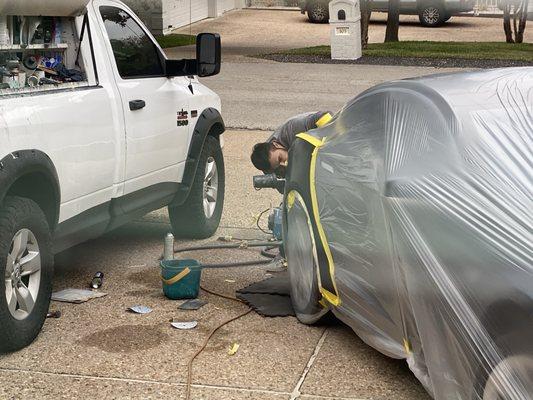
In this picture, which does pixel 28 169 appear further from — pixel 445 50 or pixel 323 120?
pixel 445 50

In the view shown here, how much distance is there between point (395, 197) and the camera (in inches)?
197

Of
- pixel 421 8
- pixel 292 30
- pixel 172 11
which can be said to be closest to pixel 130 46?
pixel 172 11

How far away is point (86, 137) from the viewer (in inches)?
260

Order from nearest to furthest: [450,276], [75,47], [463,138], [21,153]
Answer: [450,276] < [463,138] < [21,153] < [75,47]

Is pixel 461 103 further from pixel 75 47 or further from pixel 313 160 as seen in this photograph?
pixel 75 47

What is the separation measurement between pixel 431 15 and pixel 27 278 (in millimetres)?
29487

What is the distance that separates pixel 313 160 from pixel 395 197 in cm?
131

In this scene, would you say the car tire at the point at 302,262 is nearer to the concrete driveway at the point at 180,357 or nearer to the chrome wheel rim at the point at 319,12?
the concrete driveway at the point at 180,357

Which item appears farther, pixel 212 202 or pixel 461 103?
pixel 212 202

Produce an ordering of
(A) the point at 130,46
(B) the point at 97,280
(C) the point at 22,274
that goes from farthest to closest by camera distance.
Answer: (A) the point at 130,46
(B) the point at 97,280
(C) the point at 22,274

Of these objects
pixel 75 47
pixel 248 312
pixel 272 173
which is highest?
pixel 75 47

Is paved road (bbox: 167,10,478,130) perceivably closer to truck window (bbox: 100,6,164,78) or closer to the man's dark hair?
truck window (bbox: 100,6,164,78)

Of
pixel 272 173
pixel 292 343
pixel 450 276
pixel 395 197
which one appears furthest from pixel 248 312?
pixel 450 276

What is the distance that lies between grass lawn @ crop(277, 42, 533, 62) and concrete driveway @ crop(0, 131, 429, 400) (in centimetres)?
1714
